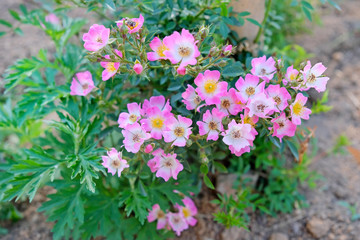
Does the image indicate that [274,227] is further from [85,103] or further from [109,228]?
[85,103]

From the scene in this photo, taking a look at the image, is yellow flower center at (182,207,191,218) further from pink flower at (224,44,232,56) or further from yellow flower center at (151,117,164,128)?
pink flower at (224,44,232,56)

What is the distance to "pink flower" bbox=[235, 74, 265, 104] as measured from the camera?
116cm

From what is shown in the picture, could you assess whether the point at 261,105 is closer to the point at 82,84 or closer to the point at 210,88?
the point at 210,88

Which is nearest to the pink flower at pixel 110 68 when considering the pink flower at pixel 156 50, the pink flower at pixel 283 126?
the pink flower at pixel 156 50

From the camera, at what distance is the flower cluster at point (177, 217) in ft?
5.25

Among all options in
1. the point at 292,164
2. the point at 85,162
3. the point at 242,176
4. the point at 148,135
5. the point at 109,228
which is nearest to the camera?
the point at 148,135

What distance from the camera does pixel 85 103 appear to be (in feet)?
5.02

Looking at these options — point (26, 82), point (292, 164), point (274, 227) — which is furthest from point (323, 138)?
point (26, 82)

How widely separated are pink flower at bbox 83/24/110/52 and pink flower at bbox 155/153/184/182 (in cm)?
42

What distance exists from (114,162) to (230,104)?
443 millimetres

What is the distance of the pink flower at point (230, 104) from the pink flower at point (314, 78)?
24 centimetres

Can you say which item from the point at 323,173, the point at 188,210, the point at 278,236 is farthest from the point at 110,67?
the point at 323,173

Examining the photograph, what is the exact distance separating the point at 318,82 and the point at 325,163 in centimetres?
107

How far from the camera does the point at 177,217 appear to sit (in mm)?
1604
